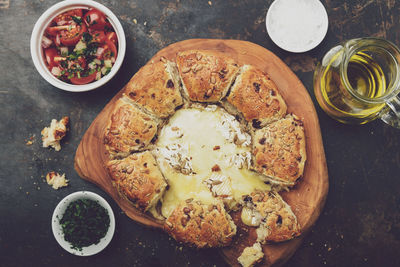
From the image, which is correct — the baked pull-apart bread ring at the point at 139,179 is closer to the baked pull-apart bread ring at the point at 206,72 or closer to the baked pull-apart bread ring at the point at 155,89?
the baked pull-apart bread ring at the point at 155,89

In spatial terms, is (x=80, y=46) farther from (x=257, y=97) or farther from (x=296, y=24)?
(x=296, y=24)

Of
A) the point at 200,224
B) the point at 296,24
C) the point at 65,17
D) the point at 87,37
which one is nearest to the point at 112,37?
the point at 87,37

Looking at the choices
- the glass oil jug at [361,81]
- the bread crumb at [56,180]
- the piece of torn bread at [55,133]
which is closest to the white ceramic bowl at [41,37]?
the piece of torn bread at [55,133]

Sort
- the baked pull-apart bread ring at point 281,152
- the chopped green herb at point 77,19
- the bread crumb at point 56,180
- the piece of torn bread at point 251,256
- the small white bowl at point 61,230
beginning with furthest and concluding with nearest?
the bread crumb at point 56,180 → the small white bowl at point 61,230 → the chopped green herb at point 77,19 → the piece of torn bread at point 251,256 → the baked pull-apart bread ring at point 281,152

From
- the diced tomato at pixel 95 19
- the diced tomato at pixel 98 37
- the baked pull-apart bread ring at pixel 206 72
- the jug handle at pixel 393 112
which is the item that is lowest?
the diced tomato at pixel 98 37

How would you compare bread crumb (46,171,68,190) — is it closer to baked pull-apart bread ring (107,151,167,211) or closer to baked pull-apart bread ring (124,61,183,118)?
baked pull-apart bread ring (107,151,167,211)

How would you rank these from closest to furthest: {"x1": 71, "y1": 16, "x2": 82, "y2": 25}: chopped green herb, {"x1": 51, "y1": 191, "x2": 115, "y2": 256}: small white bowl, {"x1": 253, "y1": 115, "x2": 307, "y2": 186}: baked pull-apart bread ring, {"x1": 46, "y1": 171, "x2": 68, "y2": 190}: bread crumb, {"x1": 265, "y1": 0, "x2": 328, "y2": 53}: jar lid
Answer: {"x1": 253, "y1": 115, "x2": 307, "y2": 186}: baked pull-apart bread ring → {"x1": 71, "y1": 16, "x2": 82, "y2": 25}: chopped green herb → {"x1": 51, "y1": 191, "x2": 115, "y2": 256}: small white bowl → {"x1": 265, "y1": 0, "x2": 328, "y2": 53}: jar lid → {"x1": 46, "y1": 171, "x2": 68, "y2": 190}: bread crumb

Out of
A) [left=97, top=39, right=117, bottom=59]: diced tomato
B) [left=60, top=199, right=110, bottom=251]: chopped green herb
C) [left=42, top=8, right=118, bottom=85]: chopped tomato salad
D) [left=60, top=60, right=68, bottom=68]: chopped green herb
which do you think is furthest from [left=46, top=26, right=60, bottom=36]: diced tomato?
[left=60, top=199, right=110, bottom=251]: chopped green herb
